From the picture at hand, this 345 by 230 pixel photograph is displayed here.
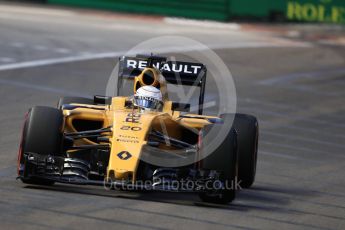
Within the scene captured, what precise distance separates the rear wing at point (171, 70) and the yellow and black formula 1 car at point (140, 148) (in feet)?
2.56

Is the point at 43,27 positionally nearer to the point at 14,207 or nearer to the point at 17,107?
the point at 17,107

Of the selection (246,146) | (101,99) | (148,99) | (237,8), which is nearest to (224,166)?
(246,146)

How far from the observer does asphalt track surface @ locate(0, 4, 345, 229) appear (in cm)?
961

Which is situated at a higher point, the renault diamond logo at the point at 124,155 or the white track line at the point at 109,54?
the renault diamond logo at the point at 124,155

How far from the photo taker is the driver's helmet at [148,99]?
11.5 meters

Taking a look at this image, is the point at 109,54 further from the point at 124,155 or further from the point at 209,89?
the point at 124,155

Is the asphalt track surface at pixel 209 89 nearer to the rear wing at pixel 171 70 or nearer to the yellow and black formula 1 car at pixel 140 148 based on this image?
the yellow and black formula 1 car at pixel 140 148

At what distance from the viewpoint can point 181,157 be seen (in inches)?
432

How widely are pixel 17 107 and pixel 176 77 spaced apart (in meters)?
5.38

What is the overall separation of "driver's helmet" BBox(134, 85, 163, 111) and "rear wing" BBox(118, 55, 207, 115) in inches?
38.4

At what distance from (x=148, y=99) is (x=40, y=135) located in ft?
4.83

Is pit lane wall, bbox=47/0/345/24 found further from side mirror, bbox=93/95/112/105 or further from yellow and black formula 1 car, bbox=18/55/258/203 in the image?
yellow and black formula 1 car, bbox=18/55/258/203

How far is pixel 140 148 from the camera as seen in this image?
10.5m

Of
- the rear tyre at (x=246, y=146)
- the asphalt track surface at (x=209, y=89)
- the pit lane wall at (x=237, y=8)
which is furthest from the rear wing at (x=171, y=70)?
the pit lane wall at (x=237, y=8)
